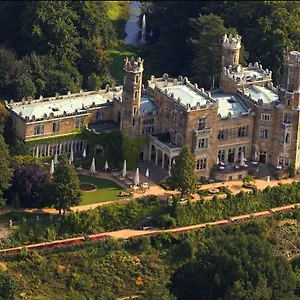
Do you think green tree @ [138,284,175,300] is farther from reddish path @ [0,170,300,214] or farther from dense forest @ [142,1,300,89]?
dense forest @ [142,1,300,89]

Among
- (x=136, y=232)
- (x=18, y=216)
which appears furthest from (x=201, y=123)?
(x=18, y=216)

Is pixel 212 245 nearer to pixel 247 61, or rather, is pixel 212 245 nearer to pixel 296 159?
pixel 296 159

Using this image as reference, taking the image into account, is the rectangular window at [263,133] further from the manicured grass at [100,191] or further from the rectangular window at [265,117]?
the manicured grass at [100,191]

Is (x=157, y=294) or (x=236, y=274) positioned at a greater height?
(x=236, y=274)

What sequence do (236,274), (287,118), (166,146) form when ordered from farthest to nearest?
(287,118), (166,146), (236,274)

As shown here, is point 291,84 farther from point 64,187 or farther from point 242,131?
point 64,187

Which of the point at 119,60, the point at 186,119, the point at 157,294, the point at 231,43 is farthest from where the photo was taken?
the point at 119,60

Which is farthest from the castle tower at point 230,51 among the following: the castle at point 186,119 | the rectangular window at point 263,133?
the rectangular window at point 263,133
